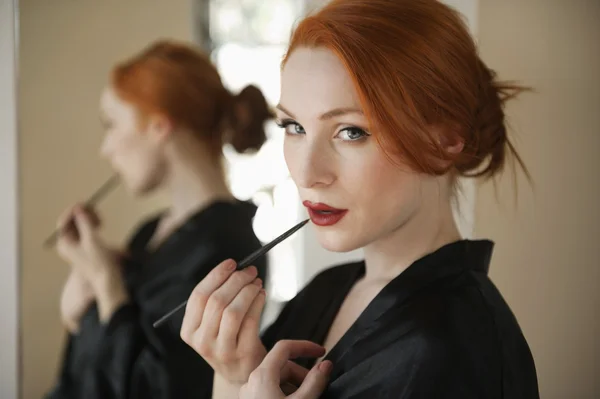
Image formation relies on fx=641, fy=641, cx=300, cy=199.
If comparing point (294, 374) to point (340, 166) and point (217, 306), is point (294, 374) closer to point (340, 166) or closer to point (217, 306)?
point (217, 306)

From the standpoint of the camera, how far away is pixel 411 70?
0.54 meters

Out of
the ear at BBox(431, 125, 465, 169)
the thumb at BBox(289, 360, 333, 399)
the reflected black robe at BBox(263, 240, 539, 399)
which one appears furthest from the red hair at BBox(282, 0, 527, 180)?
the thumb at BBox(289, 360, 333, 399)

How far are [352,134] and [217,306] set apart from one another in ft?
0.67

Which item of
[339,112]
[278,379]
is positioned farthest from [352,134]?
[278,379]

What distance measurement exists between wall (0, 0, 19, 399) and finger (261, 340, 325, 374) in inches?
21.7

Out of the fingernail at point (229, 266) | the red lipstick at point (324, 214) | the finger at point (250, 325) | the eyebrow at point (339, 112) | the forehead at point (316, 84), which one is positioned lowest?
the finger at point (250, 325)

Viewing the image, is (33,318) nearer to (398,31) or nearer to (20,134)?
(20,134)

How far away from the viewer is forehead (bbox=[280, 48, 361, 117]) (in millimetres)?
554

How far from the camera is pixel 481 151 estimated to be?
24.0 inches

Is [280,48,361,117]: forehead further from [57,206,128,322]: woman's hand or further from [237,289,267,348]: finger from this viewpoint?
[57,206,128,322]: woman's hand

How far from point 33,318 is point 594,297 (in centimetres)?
82

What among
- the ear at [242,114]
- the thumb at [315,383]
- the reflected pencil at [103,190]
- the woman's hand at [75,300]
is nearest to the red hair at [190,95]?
the ear at [242,114]

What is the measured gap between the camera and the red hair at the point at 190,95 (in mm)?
1018

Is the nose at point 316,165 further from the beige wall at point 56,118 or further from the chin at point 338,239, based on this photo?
the beige wall at point 56,118
